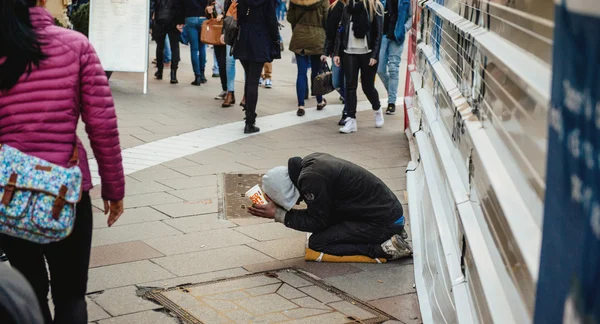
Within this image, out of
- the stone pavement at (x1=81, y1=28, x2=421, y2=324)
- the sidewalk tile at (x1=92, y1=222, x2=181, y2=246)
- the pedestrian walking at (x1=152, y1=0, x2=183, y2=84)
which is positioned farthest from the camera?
the pedestrian walking at (x1=152, y1=0, x2=183, y2=84)

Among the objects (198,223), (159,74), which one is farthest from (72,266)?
(159,74)

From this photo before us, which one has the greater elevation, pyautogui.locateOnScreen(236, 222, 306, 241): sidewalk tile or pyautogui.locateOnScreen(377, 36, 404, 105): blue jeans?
pyautogui.locateOnScreen(377, 36, 404, 105): blue jeans

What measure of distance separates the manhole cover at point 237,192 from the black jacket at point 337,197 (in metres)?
1.05

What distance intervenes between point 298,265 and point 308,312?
2.69 ft

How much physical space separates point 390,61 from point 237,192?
4171mm

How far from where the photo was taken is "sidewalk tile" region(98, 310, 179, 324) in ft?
14.1

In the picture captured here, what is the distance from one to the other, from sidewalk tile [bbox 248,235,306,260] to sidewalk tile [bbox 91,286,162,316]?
101cm

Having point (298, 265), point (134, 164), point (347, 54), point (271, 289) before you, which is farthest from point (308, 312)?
point (347, 54)

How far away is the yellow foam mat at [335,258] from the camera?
536 centimetres

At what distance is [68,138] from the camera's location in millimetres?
3066

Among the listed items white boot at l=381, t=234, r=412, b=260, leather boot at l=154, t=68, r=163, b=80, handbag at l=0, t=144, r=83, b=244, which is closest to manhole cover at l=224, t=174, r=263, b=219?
white boot at l=381, t=234, r=412, b=260

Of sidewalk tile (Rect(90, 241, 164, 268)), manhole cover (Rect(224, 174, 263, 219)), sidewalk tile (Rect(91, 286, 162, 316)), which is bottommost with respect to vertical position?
sidewalk tile (Rect(91, 286, 162, 316))

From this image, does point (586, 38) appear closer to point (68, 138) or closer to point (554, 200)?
point (554, 200)

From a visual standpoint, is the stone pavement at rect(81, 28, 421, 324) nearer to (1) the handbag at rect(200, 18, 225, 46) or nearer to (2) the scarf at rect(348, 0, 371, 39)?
(2) the scarf at rect(348, 0, 371, 39)
